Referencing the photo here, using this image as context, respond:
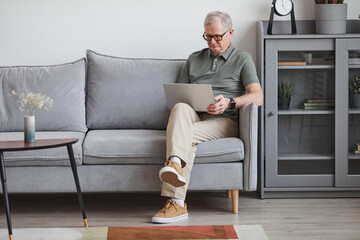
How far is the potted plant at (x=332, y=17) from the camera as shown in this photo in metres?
3.46

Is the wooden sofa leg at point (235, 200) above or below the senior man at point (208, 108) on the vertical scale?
below

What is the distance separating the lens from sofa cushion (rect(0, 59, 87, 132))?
340 centimetres

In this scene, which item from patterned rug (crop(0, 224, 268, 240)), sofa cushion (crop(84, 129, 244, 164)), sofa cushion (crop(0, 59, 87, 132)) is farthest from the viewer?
sofa cushion (crop(0, 59, 87, 132))

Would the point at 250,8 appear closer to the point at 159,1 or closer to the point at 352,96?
the point at 159,1

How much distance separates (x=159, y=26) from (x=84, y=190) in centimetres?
141

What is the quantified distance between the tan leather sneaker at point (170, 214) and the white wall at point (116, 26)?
4.30 ft

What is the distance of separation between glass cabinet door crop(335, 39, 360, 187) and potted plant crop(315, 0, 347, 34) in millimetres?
126

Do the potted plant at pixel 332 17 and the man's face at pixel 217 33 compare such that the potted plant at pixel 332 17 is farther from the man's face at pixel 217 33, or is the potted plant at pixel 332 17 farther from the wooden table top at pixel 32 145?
the wooden table top at pixel 32 145

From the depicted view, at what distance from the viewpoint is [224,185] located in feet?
9.81

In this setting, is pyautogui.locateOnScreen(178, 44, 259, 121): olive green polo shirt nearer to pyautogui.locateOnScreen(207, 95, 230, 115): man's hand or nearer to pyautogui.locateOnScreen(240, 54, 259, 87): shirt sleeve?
pyautogui.locateOnScreen(240, 54, 259, 87): shirt sleeve

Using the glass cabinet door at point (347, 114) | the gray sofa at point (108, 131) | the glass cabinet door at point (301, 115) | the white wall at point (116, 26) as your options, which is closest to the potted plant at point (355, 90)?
the glass cabinet door at point (347, 114)

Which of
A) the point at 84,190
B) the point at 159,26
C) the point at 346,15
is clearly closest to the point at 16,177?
the point at 84,190

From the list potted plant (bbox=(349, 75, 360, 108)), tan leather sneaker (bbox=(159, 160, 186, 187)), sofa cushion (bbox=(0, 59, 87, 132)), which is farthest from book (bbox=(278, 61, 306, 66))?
sofa cushion (bbox=(0, 59, 87, 132))

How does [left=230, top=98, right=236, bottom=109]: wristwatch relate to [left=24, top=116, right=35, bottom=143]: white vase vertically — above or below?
above
